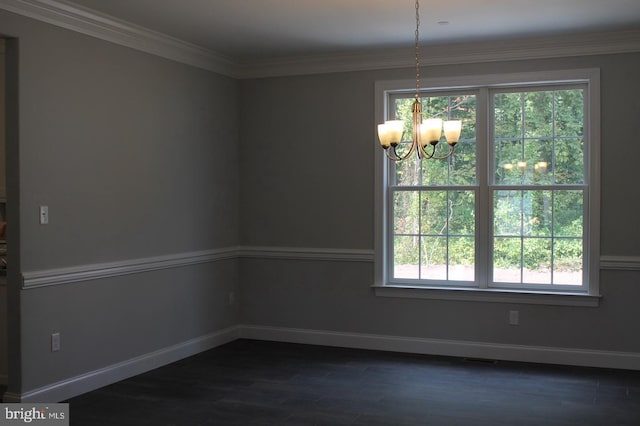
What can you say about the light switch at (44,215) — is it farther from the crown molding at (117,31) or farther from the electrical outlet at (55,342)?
the crown molding at (117,31)

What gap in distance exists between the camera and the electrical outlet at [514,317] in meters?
5.61

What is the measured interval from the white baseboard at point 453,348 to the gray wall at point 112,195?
577 millimetres

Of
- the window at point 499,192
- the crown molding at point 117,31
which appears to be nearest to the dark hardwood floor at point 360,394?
the window at point 499,192

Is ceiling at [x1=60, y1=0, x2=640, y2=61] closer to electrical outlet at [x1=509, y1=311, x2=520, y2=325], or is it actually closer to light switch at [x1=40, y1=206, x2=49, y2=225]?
light switch at [x1=40, y1=206, x2=49, y2=225]

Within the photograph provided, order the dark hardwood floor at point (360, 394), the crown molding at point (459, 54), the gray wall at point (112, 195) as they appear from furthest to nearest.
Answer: the crown molding at point (459, 54), the gray wall at point (112, 195), the dark hardwood floor at point (360, 394)

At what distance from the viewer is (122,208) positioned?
16.6 feet

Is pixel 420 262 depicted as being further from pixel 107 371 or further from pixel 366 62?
pixel 107 371

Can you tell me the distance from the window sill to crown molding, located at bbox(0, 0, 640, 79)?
1932 millimetres

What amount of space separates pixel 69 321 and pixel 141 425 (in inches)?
39.1

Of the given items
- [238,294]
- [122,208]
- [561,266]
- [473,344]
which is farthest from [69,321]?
[561,266]

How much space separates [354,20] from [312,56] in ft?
3.97

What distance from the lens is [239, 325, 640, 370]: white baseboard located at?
537 centimetres

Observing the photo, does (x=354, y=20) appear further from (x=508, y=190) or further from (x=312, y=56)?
(x=508, y=190)

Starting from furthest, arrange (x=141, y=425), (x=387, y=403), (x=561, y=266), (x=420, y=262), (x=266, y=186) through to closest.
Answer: (x=266, y=186) < (x=420, y=262) < (x=561, y=266) < (x=387, y=403) < (x=141, y=425)
